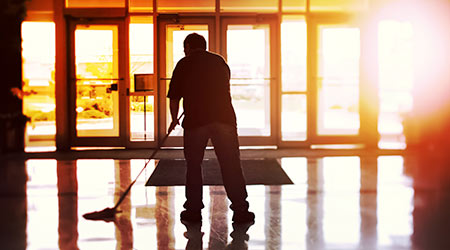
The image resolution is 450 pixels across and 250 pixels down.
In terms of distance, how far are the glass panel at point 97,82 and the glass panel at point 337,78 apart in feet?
12.5

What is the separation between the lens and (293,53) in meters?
9.52

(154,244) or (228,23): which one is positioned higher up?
(228,23)

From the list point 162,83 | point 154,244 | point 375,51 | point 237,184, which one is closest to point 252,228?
point 237,184

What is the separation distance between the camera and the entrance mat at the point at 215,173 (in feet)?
19.7

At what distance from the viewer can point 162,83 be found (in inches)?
371

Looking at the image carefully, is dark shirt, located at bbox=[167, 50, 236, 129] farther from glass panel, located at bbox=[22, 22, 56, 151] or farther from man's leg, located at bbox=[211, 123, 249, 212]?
glass panel, located at bbox=[22, 22, 56, 151]

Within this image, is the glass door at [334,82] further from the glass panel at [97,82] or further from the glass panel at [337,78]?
the glass panel at [97,82]

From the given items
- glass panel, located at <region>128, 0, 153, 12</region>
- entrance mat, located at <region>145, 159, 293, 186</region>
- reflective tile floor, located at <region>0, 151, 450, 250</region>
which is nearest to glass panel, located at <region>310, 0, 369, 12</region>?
glass panel, located at <region>128, 0, 153, 12</region>

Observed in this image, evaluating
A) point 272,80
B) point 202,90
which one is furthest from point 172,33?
point 202,90

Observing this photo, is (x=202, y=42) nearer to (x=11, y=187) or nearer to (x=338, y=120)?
(x=11, y=187)

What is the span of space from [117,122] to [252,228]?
19.6 ft

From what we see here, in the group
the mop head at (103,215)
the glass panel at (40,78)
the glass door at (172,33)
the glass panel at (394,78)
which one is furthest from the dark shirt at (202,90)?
the glass panel at (394,78)

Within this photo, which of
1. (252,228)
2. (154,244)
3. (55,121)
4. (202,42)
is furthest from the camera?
(55,121)

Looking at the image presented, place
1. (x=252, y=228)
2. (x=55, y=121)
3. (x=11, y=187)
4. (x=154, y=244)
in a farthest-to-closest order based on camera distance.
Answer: (x=55, y=121) → (x=11, y=187) → (x=252, y=228) → (x=154, y=244)
